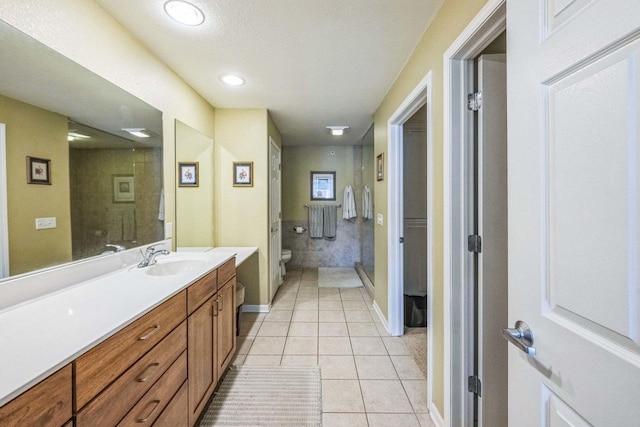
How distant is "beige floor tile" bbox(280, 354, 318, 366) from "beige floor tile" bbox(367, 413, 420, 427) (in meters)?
0.61

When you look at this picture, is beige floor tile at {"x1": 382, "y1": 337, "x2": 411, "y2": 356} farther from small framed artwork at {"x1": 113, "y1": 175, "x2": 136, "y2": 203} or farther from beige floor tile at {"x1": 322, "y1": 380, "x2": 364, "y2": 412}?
small framed artwork at {"x1": 113, "y1": 175, "x2": 136, "y2": 203}

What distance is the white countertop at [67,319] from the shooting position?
0.65 m

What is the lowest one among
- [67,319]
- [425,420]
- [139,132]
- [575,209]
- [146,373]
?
[425,420]

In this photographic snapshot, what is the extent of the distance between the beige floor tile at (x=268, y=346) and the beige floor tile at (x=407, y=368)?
94 centimetres

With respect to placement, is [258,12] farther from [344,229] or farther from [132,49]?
[344,229]

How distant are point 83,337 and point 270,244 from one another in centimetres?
234

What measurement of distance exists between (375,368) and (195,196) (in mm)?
2135

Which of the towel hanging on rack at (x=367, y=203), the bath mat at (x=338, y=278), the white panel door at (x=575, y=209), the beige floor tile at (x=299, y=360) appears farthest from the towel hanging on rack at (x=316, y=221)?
the white panel door at (x=575, y=209)

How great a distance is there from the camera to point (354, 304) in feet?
10.6

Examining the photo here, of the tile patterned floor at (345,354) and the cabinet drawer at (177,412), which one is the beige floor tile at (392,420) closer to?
the tile patterned floor at (345,354)

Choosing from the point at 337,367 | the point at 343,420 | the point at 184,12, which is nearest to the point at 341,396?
the point at 343,420

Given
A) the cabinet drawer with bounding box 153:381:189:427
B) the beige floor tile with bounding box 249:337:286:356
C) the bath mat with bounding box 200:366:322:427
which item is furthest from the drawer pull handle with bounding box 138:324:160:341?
the beige floor tile with bounding box 249:337:286:356

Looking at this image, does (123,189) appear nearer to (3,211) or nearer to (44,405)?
(3,211)

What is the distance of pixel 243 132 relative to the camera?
116 inches
